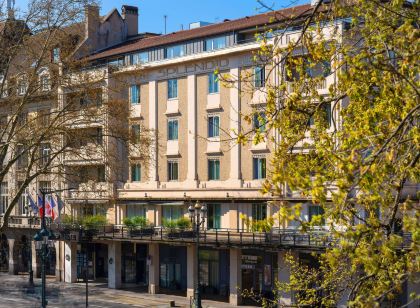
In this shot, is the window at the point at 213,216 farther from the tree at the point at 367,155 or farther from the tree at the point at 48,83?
the tree at the point at 367,155

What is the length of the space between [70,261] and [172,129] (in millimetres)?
14058

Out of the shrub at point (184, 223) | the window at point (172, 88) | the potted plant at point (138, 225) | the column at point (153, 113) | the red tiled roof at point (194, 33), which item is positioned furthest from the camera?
the column at point (153, 113)

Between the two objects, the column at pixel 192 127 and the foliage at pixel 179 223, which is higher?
the column at pixel 192 127

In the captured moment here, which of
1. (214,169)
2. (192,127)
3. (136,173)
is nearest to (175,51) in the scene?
(192,127)

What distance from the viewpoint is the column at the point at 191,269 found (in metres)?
48.2

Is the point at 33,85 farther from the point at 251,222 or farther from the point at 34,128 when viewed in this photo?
the point at 251,222

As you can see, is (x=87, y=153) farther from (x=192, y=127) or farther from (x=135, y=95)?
(x=135, y=95)

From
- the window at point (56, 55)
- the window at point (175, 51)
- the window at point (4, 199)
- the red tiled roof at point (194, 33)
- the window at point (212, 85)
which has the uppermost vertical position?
the red tiled roof at point (194, 33)

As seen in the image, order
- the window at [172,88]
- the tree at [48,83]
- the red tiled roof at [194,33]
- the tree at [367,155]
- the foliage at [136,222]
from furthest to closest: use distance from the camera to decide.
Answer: the window at [172,88], the foliage at [136,222], the red tiled roof at [194,33], the tree at [48,83], the tree at [367,155]

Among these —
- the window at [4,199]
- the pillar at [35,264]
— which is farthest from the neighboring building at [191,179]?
the window at [4,199]

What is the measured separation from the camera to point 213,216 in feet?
160

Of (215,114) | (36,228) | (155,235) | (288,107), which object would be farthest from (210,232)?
(288,107)

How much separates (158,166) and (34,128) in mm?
22599

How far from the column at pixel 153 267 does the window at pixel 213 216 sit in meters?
4.64
